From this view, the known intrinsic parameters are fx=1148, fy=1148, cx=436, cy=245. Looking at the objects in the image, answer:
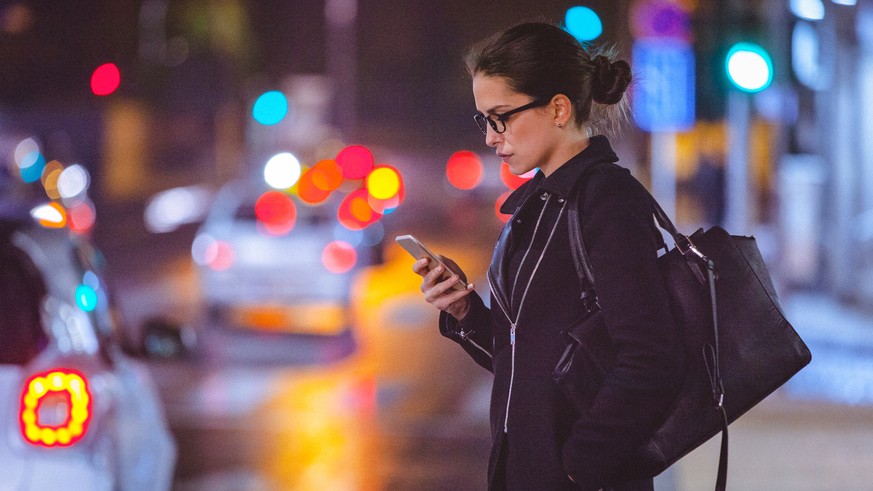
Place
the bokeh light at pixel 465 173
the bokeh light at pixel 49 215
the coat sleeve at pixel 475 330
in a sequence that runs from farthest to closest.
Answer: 1. the bokeh light at pixel 465 173
2. the bokeh light at pixel 49 215
3. the coat sleeve at pixel 475 330

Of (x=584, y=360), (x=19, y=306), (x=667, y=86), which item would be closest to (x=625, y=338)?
(x=584, y=360)

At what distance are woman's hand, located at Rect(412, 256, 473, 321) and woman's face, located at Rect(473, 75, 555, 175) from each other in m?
0.29

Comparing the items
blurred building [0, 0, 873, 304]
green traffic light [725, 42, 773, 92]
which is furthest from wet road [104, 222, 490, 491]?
green traffic light [725, 42, 773, 92]

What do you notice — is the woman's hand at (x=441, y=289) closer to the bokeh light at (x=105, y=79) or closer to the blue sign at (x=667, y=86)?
the bokeh light at (x=105, y=79)

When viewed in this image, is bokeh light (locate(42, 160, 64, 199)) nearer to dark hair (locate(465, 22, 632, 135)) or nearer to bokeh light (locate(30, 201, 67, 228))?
bokeh light (locate(30, 201, 67, 228))

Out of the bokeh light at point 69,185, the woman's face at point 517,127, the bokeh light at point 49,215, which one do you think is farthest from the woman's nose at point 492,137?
the bokeh light at point 69,185

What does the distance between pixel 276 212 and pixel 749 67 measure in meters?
5.93

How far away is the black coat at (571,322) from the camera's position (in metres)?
2.19

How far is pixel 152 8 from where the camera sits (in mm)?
40688

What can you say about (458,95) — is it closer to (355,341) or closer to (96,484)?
(355,341)

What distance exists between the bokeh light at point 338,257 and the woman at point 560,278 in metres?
9.50

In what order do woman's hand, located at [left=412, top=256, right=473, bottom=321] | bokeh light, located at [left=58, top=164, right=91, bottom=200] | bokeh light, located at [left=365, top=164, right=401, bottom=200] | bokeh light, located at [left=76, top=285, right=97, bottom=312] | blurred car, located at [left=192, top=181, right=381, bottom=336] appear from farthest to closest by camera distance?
bokeh light, located at [left=365, top=164, right=401, bottom=200], bokeh light, located at [left=58, top=164, right=91, bottom=200], blurred car, located at [left=192, top=181, right=381, bottom=336], bokeh light, located at [left=76, top=285, right=97, bottom=312], woman's hand, located at [left=412, top=256, right=473, bottom=321]

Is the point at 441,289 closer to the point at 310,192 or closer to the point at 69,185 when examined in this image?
the point at 310,192

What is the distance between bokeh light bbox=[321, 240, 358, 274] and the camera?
12.0 m
